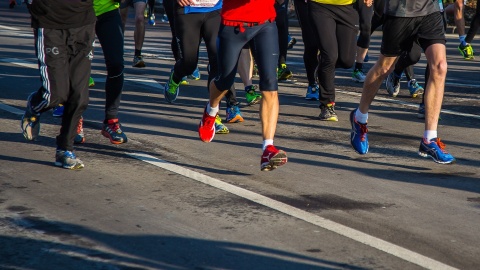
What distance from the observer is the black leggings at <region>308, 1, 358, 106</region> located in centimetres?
995

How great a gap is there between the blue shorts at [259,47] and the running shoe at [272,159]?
0.54 meters

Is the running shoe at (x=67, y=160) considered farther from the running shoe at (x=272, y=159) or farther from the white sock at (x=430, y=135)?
the white sock at (x=430, y=135)

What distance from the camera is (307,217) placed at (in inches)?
248

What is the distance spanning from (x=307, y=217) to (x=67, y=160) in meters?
2.26

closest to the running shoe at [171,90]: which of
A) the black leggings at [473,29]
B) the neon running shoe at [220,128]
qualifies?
the neon running shoe at [220,128]

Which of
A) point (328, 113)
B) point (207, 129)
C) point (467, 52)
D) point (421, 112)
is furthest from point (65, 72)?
point (467, 52)

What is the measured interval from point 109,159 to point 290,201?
1.97m

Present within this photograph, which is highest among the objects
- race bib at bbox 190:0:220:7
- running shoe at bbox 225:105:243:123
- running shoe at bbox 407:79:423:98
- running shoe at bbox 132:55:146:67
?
race bib at bbox 190:0:220:7

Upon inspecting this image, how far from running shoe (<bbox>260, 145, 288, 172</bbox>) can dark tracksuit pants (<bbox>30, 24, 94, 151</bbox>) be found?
5.02ft

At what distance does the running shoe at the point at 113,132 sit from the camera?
28.6 feet

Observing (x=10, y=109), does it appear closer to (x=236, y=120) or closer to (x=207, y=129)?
(x=236, y=120)

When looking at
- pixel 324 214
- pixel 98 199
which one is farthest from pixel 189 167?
pixel 324 214

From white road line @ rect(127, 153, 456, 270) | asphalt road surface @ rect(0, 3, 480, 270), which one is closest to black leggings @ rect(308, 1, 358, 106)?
asphalt road surface @ rect(0, 3, 480, 270)

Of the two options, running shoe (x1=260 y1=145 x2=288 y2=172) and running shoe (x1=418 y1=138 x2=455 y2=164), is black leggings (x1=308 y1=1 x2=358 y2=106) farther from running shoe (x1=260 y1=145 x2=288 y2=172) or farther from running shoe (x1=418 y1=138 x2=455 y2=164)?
running shoe (x1=260 y1=145 x2=288 y2=172)
